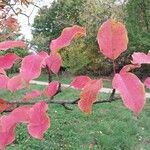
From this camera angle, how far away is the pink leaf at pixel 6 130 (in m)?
1.06

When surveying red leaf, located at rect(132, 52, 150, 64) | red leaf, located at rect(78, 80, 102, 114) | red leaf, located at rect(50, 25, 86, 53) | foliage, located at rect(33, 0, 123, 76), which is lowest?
foliage, located at rect(33, 0, 123, 76)

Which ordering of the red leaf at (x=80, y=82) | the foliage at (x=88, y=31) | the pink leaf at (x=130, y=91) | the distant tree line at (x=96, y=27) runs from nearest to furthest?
1. the pink leaf at (x=130, y=91)
2. the red leaf at (x=80, y=82)
3. the distant tree line at (x=96, y=27)
4. the foliage at (x=88, y=31)

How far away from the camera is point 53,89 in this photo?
3.95 ft

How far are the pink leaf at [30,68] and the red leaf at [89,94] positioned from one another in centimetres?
11

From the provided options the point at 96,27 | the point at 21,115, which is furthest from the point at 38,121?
the point at 96,27

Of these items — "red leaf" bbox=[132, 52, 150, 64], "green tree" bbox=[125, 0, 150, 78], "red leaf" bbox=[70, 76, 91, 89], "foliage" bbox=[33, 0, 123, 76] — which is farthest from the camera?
"foliage" bbox=[33, 0, 123, 76]

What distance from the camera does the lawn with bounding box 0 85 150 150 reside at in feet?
20.5

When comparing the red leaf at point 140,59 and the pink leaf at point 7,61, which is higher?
the red leaf at point 140,59

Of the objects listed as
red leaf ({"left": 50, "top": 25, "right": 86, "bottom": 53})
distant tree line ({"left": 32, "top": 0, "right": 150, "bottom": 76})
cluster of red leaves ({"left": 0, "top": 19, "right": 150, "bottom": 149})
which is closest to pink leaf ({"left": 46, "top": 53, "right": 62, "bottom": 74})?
cluster of red leaves ({"left": 0, "top": 19, "right": 150, "bottom": 149})

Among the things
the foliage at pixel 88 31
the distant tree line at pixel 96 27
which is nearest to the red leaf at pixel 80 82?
the distant tree line at pixel 96 27

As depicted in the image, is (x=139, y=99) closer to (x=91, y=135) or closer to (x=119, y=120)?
(x=91, y=135)

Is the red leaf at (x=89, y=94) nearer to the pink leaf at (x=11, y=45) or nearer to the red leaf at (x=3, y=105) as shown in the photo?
the pink leaf at (x=11, y=45)

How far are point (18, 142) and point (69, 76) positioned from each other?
40.4ft

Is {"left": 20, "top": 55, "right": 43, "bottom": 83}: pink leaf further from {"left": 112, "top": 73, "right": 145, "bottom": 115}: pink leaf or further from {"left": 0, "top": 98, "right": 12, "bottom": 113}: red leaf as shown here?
{"left": 0, "top": 98, "right": 12, "bottom": 113}: red leaf
